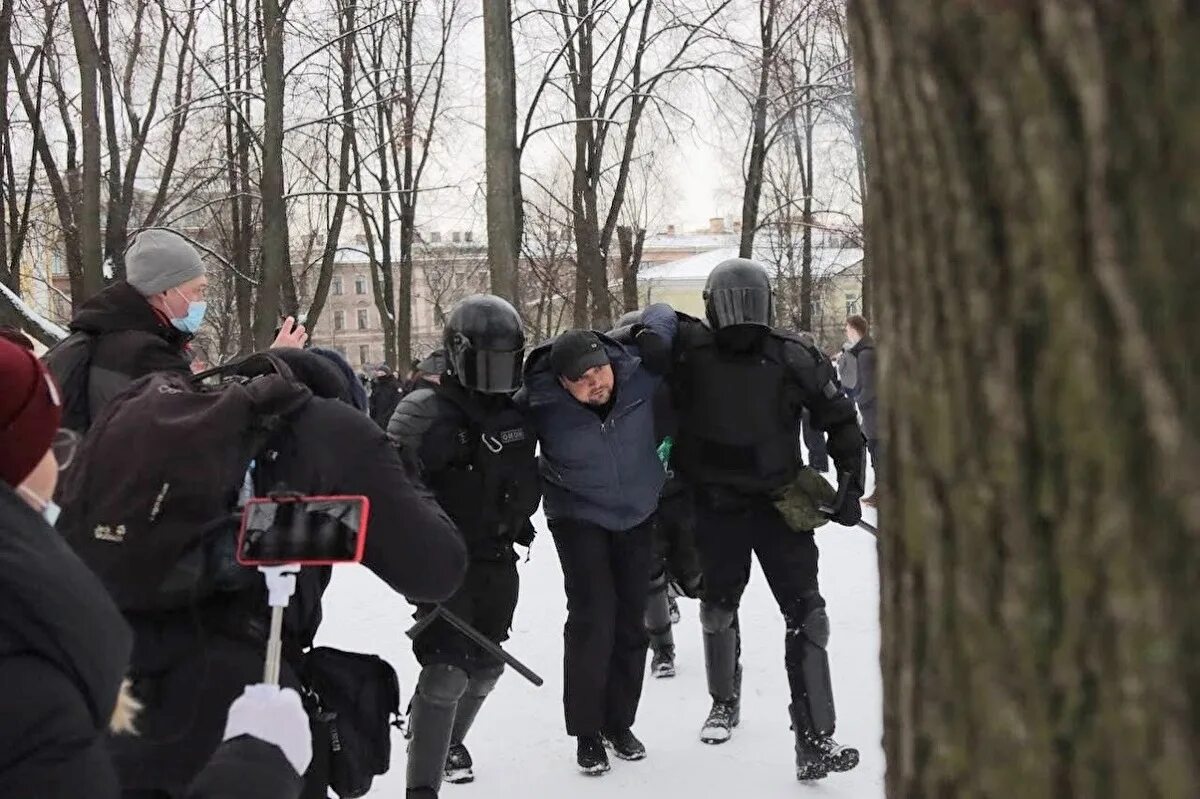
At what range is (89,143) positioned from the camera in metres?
11.4

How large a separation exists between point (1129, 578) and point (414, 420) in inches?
115

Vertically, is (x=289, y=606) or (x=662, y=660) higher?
(x=289, y=606)

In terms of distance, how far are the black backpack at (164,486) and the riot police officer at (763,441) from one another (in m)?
2.37

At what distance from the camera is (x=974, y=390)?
99 centimetres

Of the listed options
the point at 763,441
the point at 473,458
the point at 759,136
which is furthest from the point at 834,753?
the point at 759,136

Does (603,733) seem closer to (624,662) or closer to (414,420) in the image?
(624,662)

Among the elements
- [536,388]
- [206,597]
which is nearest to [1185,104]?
[206,597]

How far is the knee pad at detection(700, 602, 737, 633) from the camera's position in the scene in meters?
4.43

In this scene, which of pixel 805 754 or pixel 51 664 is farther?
pixel 805 754

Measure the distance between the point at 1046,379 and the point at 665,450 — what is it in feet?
11.7

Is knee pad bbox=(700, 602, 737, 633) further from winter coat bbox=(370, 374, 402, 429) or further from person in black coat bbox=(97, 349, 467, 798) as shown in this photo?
winter coat bbox=(370, 374, 402, 429)

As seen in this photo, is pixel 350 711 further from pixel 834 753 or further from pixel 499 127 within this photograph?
pixel 499 127

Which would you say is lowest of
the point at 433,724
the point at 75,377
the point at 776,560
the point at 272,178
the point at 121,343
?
the point at 433,724

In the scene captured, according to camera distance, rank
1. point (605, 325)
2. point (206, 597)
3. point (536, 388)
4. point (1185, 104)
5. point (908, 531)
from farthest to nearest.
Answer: point (605, 325) < point (536, 388) < point (206, 597) < point (908, 531) < point (1185, 104)
